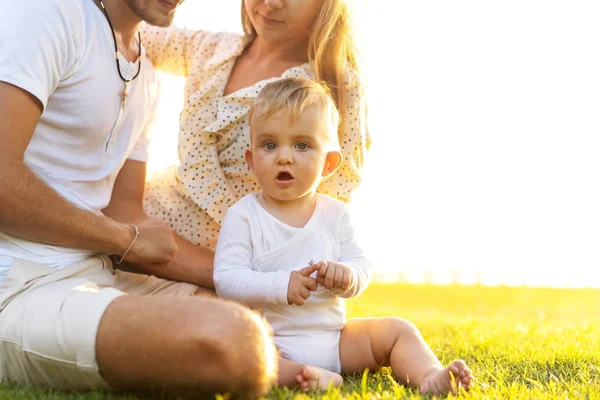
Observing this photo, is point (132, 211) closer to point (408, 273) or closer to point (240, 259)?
point (240, 259)

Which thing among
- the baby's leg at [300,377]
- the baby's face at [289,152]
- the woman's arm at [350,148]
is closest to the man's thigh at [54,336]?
the baby's leg at [300,377]

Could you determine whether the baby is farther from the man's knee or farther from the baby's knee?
the man's knee

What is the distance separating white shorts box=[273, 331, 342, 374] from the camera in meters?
2.91

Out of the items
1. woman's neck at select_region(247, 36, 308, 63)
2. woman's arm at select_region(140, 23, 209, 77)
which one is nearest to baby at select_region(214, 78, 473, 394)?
woman's neck at select_region(247, 36, 308, 63)

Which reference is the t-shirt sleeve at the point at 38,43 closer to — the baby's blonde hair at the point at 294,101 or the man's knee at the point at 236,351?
the baby's blonde hair at the point at 294,101

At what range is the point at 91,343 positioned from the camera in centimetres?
225

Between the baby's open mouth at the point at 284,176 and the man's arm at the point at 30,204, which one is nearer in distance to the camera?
the man's arm at the point at 30,204

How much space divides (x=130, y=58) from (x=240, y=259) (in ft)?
3.94

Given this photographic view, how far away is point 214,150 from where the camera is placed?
3826mm

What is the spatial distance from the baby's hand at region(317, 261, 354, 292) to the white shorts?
0.30 m

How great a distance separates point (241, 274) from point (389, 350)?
29.4 inches

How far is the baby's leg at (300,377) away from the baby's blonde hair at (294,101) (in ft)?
3.54

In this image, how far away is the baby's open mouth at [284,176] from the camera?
308 cm

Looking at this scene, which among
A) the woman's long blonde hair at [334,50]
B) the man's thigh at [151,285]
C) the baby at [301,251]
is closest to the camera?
the baby at [301,251]
